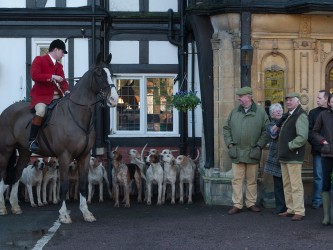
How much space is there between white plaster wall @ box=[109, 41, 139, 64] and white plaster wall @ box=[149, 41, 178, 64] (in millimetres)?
345

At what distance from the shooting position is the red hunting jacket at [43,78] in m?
11.1

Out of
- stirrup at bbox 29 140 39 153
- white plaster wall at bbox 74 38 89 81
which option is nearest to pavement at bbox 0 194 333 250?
stirrup at bbox 29 140 39 153

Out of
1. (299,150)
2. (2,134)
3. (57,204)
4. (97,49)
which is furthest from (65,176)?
(97,49)

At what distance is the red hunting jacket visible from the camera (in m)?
11.1

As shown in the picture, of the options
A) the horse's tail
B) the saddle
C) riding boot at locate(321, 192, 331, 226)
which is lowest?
riding boot at locate(321, 192, 331, 226)

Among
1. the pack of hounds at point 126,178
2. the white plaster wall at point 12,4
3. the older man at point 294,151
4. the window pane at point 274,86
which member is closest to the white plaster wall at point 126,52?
the white plaster wall at point 12,4

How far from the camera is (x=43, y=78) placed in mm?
11094

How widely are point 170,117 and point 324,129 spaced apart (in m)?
5.84

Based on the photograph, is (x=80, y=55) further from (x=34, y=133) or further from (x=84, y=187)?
(x=84, y=187)

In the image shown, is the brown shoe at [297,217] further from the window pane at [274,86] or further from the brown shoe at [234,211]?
the window pane at [274,86]

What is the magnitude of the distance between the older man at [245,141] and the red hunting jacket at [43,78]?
3.05m

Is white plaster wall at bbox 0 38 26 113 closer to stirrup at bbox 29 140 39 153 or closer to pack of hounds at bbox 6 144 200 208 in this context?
pack of hounds at bbox 6 144 200 208

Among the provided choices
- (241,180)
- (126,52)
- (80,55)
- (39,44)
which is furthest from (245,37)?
(39,44)

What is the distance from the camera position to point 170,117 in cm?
1611
